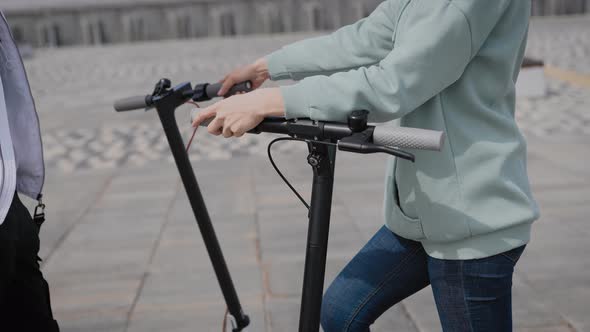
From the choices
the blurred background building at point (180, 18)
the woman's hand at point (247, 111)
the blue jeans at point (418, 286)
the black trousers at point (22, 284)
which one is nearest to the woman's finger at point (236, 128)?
the woman's hand at point (247, 111)

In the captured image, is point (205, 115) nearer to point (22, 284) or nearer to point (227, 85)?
point (227, 85)

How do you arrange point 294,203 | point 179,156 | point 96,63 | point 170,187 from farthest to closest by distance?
point 96,63
point 170,187
point 294,203
point 179,156

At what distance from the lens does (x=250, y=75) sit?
6.81 feet

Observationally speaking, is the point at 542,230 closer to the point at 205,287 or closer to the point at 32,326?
the point at 205,287

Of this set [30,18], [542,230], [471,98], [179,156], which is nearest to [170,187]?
[542,230]

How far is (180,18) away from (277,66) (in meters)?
19.4

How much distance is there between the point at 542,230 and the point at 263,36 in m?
16.4

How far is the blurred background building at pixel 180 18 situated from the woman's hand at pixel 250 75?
61.4 ft

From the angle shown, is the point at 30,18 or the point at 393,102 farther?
the point at 30,18

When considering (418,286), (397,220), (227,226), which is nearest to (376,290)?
(418,286)

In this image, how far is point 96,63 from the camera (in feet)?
51.8

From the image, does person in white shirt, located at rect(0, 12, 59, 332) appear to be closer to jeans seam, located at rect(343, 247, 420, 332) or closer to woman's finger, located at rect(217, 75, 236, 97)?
woman's finger, located at rect(217, 75, 236, 97)

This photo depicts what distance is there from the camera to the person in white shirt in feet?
5.86

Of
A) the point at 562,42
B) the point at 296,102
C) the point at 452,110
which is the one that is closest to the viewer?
the point at 296,102
